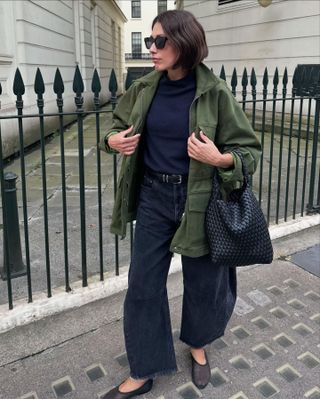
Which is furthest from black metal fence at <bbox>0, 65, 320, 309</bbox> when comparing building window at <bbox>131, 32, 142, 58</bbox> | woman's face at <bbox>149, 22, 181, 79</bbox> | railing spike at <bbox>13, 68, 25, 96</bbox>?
building window at <bbox>131, 32, 142, 58</bbox>

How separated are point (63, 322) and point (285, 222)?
2.44 metres

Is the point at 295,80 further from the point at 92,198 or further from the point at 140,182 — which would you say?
the point at 92,198

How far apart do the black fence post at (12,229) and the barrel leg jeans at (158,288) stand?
1305 millimetres

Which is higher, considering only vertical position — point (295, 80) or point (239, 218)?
point (295, 80)

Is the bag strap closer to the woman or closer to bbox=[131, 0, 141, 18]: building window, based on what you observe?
the woman

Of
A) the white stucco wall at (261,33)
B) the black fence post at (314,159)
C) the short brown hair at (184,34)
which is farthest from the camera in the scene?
the white stucco wall at (261,33)

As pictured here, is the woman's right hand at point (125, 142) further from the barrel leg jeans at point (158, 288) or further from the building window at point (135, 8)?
the building window at point (135, 8)

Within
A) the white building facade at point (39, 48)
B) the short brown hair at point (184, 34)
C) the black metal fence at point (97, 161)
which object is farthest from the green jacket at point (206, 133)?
the white building facade at point (39, 48)

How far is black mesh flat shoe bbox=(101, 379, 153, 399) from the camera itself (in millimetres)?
2236

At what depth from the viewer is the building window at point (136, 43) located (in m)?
46.8


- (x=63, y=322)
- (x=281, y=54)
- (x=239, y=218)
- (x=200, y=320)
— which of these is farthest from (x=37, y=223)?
(x=281, y=54)

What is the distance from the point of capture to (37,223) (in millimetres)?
4773

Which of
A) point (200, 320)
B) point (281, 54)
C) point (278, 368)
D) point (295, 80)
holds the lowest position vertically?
point (278, 368)

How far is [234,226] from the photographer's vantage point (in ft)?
6.57
